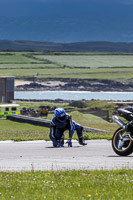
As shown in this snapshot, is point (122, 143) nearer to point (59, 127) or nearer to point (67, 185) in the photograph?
point (59, 127)

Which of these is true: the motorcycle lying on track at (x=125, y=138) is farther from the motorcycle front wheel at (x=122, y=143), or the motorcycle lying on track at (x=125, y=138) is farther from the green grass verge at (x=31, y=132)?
the green grass verge at (x=31, y=132)

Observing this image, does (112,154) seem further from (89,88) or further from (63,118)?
(89,88)

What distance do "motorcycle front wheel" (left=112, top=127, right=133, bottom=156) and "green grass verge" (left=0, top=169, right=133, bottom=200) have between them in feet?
9.64

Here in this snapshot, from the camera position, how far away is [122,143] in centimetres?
1392

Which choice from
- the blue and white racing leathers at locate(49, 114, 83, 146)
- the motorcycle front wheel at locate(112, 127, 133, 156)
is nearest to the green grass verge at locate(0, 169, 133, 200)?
the motorcycle front wheel at locate(112, 127, 133, 156)

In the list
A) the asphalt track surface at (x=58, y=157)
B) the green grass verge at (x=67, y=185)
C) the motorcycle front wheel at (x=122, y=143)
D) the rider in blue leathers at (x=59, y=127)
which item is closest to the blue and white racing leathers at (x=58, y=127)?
the rider in blue leathers at (x=59, y=127)

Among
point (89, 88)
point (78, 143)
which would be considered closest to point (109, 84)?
point (89, 88)

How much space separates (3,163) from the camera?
42.2ft

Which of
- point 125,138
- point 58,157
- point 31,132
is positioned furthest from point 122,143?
point 31,132

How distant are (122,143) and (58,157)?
176 centimetres

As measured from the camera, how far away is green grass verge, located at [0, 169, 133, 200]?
838cm

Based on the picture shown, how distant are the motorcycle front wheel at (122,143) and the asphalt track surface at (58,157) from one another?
0.63 ft

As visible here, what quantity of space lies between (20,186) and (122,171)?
2.46m

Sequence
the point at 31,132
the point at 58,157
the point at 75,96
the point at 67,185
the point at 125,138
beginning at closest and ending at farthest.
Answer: the point at 67,185
the point at 125,138
the point at 58,157
the point at 31,132
the point at 75,96
